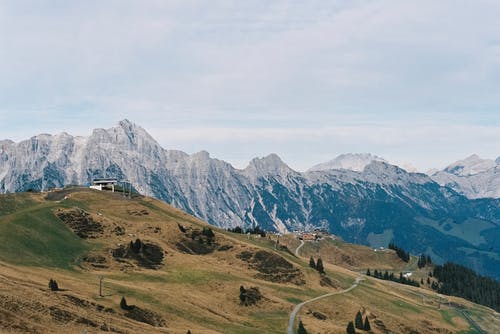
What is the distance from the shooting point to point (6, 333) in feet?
216

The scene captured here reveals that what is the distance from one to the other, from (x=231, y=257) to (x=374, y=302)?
53560mm

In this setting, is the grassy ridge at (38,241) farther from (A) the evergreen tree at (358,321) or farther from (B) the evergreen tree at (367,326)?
(B) the evergreen tree at (367,326)

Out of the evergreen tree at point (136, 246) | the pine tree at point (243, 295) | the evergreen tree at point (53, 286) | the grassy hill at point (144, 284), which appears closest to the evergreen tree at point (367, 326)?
the grassy hill at point (144, 284)

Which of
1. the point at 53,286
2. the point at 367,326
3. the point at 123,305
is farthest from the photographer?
the point at 367,326

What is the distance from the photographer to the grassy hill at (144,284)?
290 ft

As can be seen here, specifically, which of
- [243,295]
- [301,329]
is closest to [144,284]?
[243,295]

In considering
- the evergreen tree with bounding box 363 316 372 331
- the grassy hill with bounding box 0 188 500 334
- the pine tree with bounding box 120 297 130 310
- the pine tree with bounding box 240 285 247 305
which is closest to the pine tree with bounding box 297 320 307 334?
the grassy hill with bounding box 0 188 500 334

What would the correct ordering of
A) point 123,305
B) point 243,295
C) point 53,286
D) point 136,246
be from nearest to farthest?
point 53,286
point 123,305
point 243,295
point 136,246

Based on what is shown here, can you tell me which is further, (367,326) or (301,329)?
(367,326)

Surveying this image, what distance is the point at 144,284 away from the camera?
136500 millimetres

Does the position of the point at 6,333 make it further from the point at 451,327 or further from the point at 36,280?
the point at 451,327

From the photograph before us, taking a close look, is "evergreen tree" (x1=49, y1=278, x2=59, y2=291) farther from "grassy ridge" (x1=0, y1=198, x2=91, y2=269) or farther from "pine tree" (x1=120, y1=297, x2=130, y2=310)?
"grassy ridge" (x1=0, y1=198, x2=91, y2=269)

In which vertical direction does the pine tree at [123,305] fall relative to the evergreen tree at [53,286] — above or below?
below

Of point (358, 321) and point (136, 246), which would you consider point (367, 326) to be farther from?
point (136, 246)
